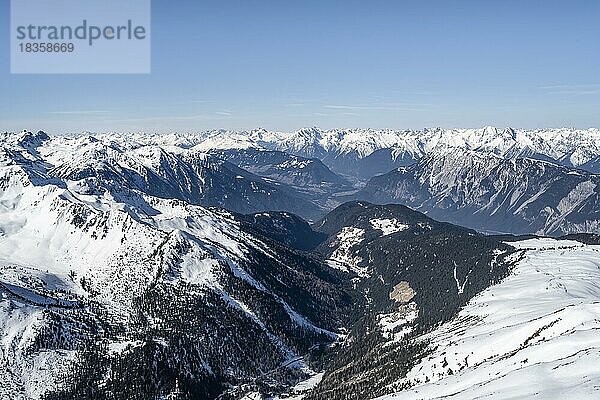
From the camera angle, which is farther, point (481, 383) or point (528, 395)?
point (481, 383)

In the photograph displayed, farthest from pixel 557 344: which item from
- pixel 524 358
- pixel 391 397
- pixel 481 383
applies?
pixel 391 397

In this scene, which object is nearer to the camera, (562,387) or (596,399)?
(596,399)

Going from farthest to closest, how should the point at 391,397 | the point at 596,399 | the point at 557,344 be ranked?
the point at 391,397, the point at 557,344, the point at 596,399

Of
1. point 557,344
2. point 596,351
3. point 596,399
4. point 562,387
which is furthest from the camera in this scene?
A: point 557,344

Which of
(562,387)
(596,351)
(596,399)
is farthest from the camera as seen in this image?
(596,351)

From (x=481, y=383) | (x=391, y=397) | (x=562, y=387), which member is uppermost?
(x=562, y=387)

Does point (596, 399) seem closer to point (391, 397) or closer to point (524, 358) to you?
point (524, 358)

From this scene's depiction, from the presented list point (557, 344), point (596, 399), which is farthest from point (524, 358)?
point (596, 399)

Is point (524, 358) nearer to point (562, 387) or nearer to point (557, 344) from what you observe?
point (557, 344)

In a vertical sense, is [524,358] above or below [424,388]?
above
